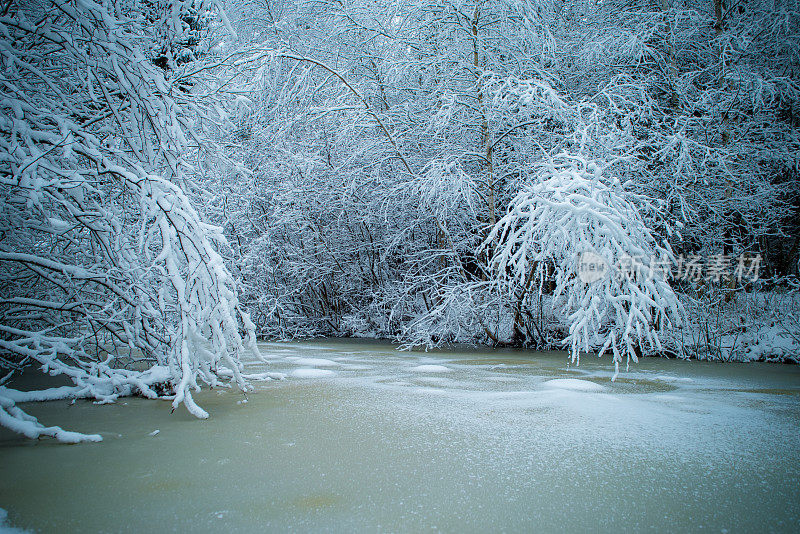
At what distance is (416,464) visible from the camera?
5.59 feet

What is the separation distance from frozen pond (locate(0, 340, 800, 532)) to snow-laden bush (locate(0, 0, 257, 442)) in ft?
0.94

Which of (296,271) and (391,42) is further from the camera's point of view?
(296,271)

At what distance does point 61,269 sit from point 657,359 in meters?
5.99

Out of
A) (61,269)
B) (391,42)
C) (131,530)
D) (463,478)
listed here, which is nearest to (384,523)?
(463,478)

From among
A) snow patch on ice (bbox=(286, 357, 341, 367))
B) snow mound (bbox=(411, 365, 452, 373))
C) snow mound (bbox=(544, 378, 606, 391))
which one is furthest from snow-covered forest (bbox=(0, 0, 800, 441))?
snow mound (bbox=(411, 365, 452, 373))

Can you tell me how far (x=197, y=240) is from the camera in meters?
2.26

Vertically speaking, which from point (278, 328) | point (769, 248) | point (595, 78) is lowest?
point (278, 328)

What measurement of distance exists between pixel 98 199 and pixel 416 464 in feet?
9.18

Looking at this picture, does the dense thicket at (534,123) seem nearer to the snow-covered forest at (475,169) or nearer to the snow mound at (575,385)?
the snow-covered forest at (475,169)

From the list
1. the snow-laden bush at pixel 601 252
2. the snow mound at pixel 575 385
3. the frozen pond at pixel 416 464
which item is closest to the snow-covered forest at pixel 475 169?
the snow-laden bush at pixel 601 252

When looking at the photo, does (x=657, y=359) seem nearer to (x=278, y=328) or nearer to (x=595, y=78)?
(x=595, y=78)

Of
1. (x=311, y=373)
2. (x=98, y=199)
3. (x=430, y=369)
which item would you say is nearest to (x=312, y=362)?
(x=311, y=373)

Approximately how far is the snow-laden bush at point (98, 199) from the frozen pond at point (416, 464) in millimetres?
288

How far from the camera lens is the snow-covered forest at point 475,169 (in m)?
3.16
